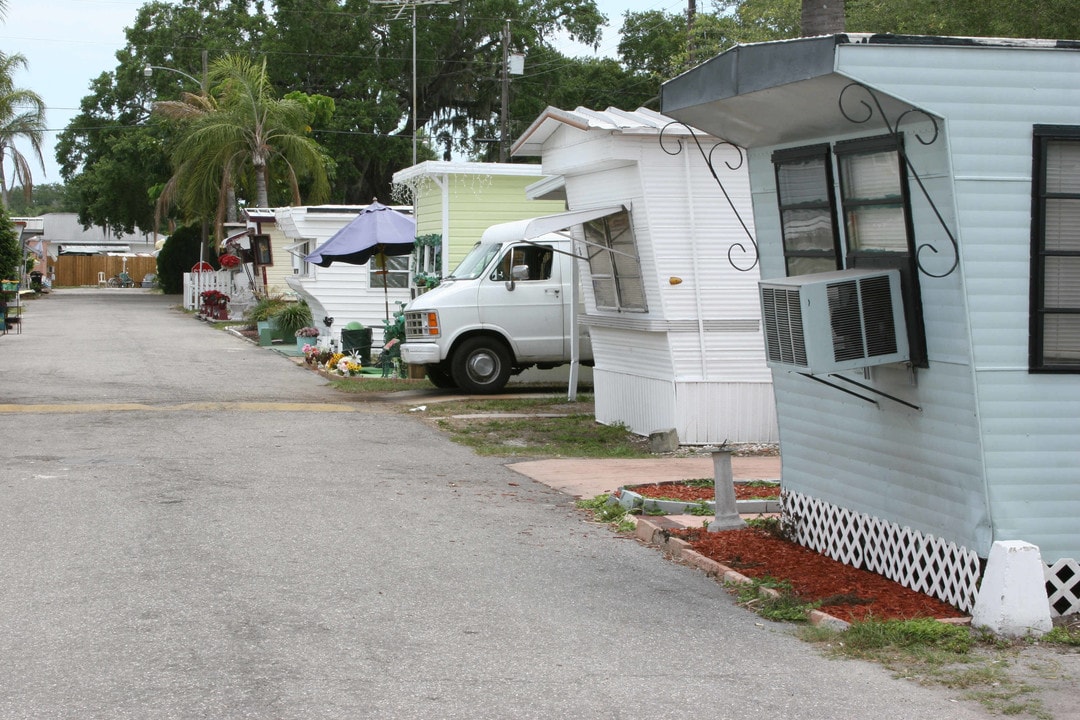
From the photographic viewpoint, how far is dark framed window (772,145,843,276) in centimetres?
703

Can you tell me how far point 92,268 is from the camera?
248 ft

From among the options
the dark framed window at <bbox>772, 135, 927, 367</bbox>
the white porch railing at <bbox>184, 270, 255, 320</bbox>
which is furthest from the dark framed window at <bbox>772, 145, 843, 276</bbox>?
the white porch railing at <bbox>184, 270, 255, 320</bbox>

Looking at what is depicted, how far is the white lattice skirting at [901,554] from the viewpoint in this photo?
20.3ft

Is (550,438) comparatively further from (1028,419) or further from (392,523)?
(1028,419)

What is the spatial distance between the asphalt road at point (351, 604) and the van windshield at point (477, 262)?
521 centimetres

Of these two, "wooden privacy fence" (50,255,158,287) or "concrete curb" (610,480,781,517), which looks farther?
"wooden privacy fence" (50,255,158,287)

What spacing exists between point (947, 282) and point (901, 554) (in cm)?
164

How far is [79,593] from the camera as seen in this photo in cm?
672

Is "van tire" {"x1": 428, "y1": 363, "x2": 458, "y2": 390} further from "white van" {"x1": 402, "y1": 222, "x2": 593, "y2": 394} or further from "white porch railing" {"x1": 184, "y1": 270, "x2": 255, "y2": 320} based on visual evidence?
"white porch railing" {"x1": 184, "y1": 270, "x2": 255, "y2": 320}

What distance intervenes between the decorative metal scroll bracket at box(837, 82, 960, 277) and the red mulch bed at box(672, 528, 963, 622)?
1.75 metres

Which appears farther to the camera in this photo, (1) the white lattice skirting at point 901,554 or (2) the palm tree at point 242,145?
(2) the palm tree at point 242,145

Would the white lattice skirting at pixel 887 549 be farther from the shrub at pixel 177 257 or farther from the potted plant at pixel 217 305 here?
the shrub at pixel 177 257

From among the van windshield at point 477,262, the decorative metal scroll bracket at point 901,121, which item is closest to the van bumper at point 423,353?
the van windshield at point 477,262

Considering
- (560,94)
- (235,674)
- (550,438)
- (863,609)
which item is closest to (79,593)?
(235,674)
